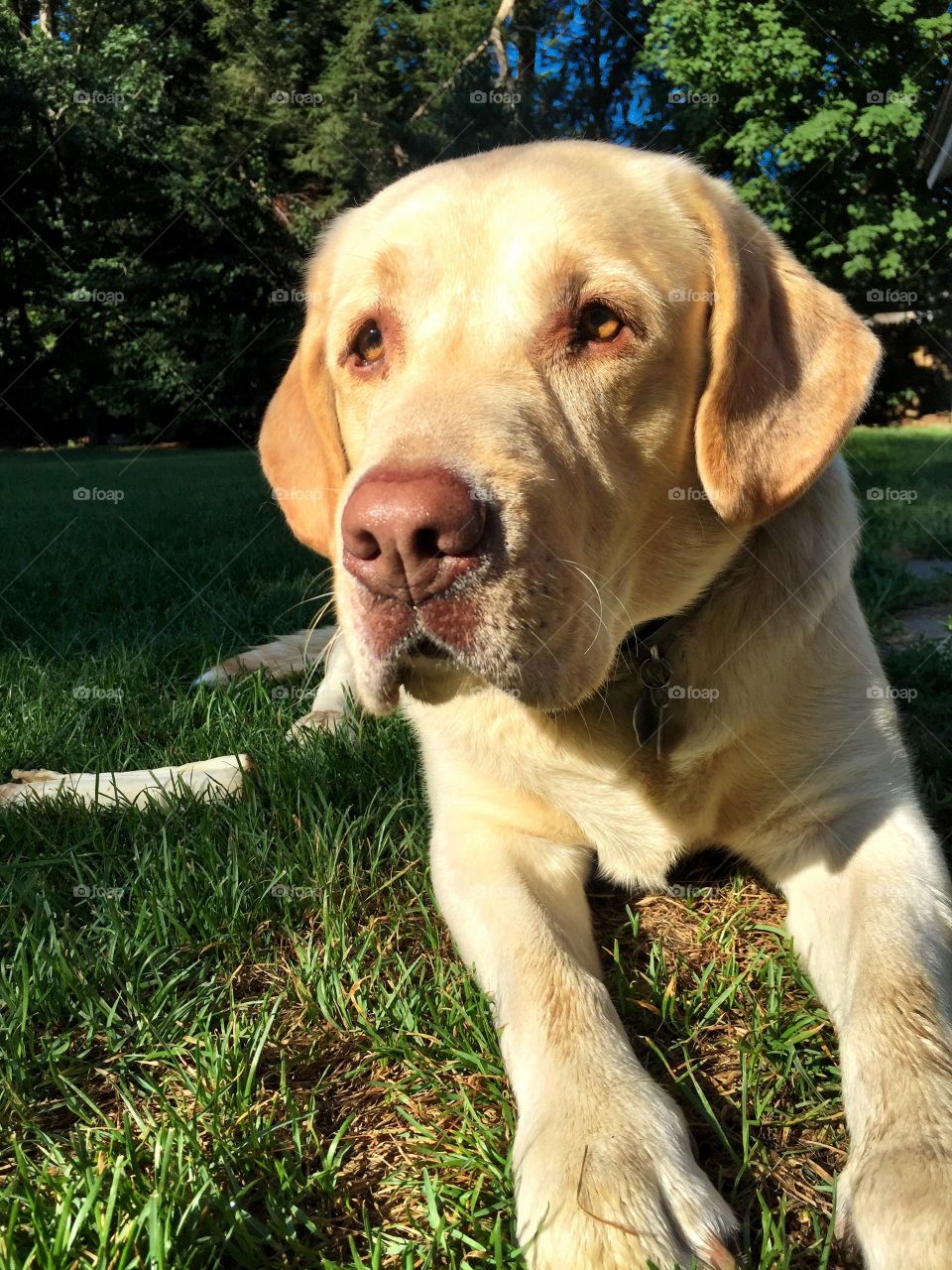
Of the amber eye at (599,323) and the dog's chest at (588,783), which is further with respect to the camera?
the dog's chest at (588,783)

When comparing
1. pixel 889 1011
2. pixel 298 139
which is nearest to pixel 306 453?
pixel 889 1011

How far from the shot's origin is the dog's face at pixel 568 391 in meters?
1.92

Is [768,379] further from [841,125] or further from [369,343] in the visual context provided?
[841,125]

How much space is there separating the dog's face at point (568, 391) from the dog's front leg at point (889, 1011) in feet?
2.46

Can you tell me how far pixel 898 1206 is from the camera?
148 cm

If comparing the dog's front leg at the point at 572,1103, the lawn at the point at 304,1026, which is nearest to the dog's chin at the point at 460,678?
the dog's front leg at the point at 572,1103

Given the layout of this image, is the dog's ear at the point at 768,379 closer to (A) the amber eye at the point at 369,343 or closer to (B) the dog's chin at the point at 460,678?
(B) the dog's chin at the point at 460,678

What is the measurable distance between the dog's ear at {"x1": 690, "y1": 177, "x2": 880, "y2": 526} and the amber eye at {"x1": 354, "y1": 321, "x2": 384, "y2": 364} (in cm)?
81

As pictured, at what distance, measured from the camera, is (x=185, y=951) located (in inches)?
92.7

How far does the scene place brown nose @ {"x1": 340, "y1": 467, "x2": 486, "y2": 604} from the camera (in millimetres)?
1745

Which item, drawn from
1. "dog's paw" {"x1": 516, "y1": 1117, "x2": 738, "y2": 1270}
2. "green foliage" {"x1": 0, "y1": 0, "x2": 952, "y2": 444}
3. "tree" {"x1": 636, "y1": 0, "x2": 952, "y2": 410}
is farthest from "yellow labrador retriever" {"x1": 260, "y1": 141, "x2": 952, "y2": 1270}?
"tree" {"x1": 636, "y1": 0, "x2": 952, "y2": 410}

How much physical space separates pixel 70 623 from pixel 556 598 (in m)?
4.18

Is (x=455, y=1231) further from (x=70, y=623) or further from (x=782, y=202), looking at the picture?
(x=782, y=202)

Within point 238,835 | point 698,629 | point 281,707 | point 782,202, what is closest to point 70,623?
point 281,707
